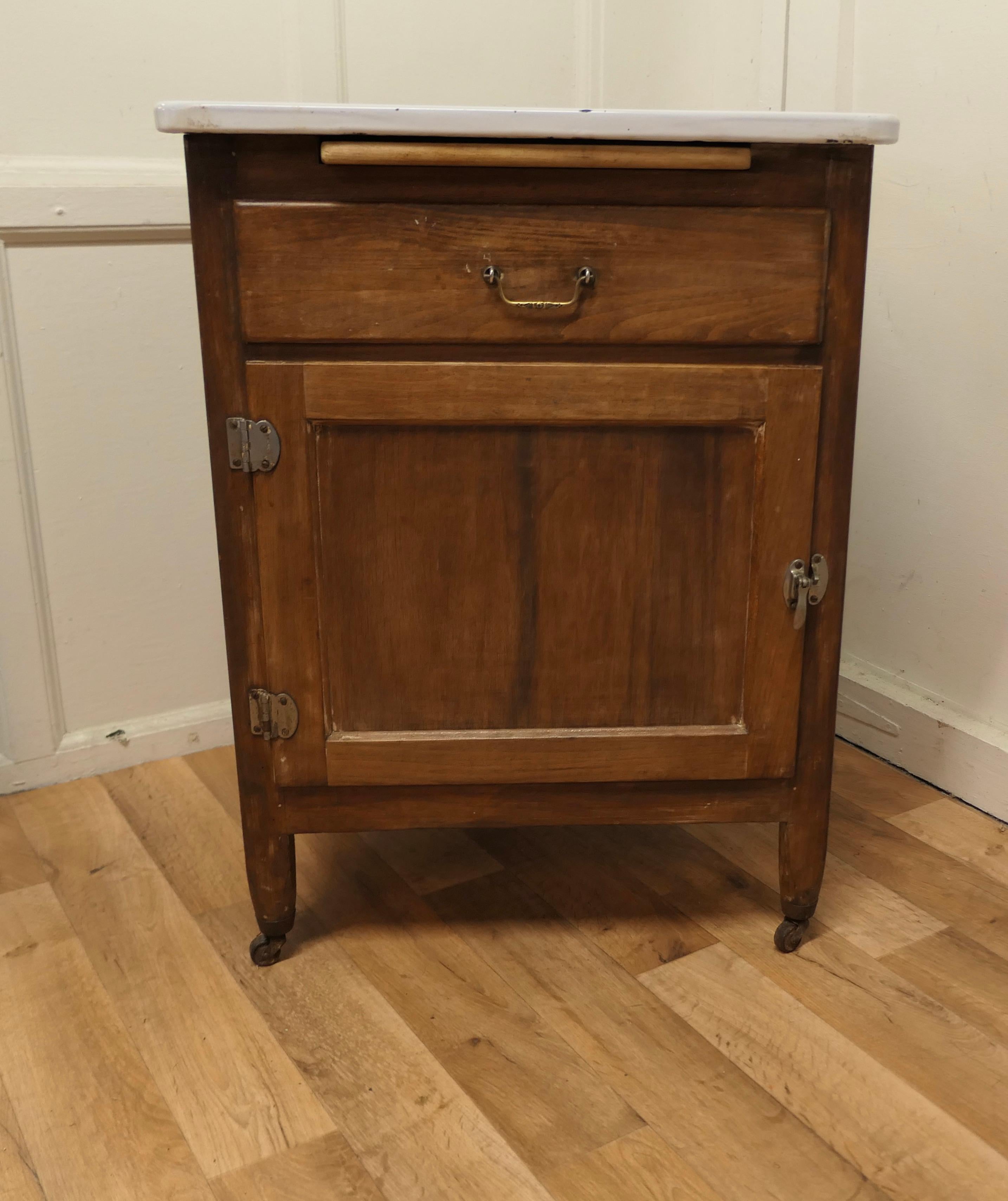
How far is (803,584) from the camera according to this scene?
111 centimetres

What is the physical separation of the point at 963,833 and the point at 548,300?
913 millimetres

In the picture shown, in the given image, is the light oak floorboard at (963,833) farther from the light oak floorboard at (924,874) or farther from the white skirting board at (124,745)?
the white skirting board at (124,745)

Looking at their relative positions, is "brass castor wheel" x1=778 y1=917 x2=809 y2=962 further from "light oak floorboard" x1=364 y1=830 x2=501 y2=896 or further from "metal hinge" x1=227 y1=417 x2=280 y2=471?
"metal hinge" x1=227 y1=417 x2=280 y2=471

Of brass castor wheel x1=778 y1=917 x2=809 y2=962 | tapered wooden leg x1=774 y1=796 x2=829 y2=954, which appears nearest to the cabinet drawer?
tapered wooden leg x1=774 y1=796 x2=829 y2=954

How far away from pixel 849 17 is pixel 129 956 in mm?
1460

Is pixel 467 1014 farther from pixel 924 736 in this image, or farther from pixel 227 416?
pixel 924 736

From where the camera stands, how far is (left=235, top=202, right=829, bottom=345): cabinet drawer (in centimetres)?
100

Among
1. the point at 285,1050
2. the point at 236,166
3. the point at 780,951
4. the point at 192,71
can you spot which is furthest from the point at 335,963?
the point at 192,71

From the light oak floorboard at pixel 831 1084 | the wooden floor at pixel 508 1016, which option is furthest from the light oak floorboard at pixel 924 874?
the light oak floorboard at pixel 831 1084

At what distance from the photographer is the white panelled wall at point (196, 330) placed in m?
1.43

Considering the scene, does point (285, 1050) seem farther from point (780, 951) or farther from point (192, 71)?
point (192, 71)

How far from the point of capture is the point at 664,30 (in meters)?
1.72

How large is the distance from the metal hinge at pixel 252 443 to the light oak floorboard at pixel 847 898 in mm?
643

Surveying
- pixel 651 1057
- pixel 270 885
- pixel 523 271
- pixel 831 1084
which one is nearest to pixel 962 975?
pixel 831 1084
